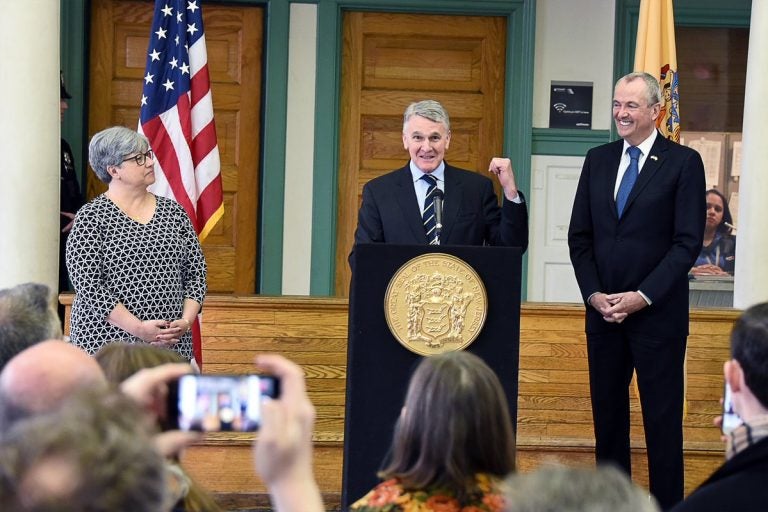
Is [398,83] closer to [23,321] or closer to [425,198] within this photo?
[425,198]

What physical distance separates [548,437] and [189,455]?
161 centimetres

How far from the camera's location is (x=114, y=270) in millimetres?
4188

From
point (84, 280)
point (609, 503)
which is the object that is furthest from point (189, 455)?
point (609, 503)

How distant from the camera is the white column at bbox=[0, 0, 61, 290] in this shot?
16.9 feet

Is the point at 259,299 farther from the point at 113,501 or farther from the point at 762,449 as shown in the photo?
the point at 113,501

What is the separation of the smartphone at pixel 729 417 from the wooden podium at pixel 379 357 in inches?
57.9

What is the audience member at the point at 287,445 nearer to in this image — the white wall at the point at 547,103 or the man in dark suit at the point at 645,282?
the man in dark suit at the point at 645,282

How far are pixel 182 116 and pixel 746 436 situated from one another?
3938 millimetres

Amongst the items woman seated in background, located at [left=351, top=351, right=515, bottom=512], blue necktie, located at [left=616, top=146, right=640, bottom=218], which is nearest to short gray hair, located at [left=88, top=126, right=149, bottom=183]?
blue necktie, located at [left=616, top=146, right=640, bottom=218]

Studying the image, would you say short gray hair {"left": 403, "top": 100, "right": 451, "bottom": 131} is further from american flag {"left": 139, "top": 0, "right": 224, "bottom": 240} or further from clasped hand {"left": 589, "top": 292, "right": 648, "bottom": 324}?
american flag {"left": 139, "top": 0, "right": 224, "bottom": 240}

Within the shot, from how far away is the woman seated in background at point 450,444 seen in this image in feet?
6.86

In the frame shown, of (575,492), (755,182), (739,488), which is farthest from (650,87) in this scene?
(575,492)

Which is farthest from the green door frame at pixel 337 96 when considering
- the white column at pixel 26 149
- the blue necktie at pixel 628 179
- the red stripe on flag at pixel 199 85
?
the blue necktie at pixel 628 179

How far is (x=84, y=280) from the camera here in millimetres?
4160
